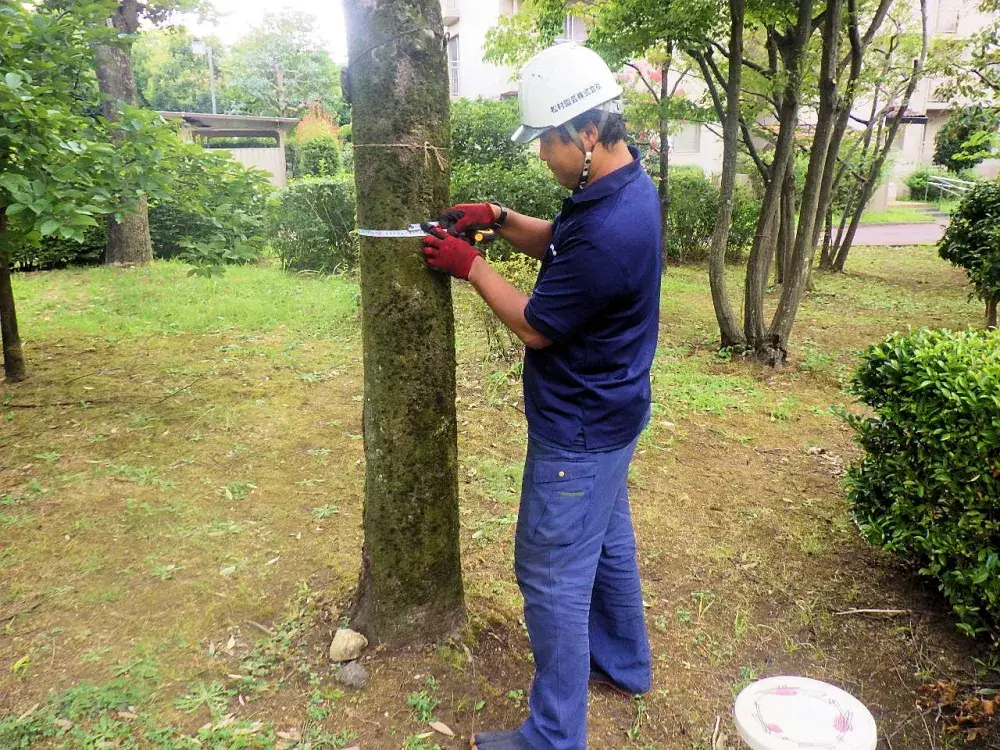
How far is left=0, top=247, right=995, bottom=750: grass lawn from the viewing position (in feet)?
7.80

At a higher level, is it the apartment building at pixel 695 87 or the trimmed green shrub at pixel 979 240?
the apartment building at pixel 695 87

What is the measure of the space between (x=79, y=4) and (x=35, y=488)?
113 inches

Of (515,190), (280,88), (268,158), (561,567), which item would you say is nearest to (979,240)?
(515,190)

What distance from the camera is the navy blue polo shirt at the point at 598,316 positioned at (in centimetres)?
188

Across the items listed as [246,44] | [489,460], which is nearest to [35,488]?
[489,460]

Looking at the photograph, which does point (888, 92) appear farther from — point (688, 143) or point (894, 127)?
point (688, 143)

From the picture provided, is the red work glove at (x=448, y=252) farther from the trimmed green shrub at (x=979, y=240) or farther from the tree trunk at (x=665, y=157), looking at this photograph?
the tree trunk at (x=665, y=157)

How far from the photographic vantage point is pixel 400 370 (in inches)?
91.4

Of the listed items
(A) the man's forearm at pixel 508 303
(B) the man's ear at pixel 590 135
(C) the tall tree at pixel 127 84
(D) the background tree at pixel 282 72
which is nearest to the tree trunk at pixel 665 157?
(C) the tall tree at pixel 127 84

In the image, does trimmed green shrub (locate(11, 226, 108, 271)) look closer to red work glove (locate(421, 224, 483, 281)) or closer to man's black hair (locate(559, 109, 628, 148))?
red work glove (locate(421, 224, 483, 281))

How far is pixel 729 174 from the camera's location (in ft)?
20.9

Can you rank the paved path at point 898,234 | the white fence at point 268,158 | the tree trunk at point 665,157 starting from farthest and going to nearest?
1. the white fence at point 268,158
2. the paved path at point 898,234
3. the tree trunk at point 665,157

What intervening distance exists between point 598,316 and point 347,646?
4.82 feet

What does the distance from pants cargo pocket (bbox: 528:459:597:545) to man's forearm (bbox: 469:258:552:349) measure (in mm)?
355
